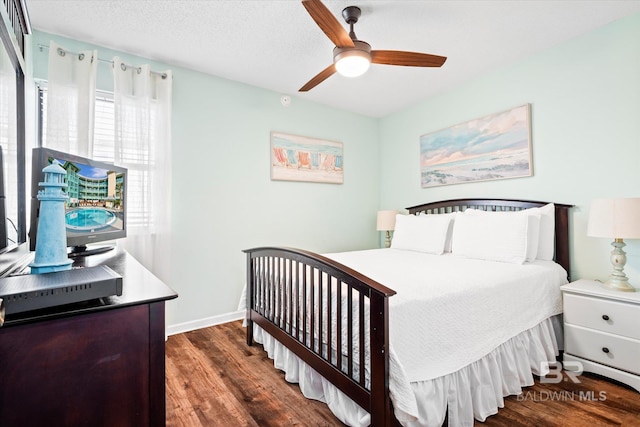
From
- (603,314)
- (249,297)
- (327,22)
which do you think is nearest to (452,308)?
(603,314)

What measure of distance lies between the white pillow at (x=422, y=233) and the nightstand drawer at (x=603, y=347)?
1141 millimetres

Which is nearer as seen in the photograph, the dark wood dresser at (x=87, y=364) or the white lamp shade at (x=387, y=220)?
the dark wood dresser at (x=87, y=364)

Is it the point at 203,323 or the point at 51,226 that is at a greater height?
the point at 51,226

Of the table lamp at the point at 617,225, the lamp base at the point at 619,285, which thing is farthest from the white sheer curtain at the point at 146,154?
the lamp base at the point at 619,285

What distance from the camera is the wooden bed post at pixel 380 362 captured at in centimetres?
129

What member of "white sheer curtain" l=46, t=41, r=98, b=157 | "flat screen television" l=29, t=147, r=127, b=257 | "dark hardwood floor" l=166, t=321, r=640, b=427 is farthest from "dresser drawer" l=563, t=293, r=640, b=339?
"white sheer curtain" l=46, t=41, r=98, b=157

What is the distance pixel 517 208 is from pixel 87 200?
334 centimetres

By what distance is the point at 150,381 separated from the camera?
2.63 ft

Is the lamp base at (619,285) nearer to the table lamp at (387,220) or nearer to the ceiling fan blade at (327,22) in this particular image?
the table lamp at (387,220)

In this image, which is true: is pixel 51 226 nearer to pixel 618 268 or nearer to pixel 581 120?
pixel 618 268

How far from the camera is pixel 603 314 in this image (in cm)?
201

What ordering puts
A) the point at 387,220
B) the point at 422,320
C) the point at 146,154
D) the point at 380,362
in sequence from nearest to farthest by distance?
the point at 380,362, the point at 422,320, the point at 146,154, the point at 387,220

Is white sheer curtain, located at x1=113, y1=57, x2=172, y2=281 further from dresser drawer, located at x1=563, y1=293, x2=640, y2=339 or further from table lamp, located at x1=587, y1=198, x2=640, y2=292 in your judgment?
table lamp, located at x1=587, y1=198, x2=640, y2=292

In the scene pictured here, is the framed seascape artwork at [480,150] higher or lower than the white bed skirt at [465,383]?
higher
